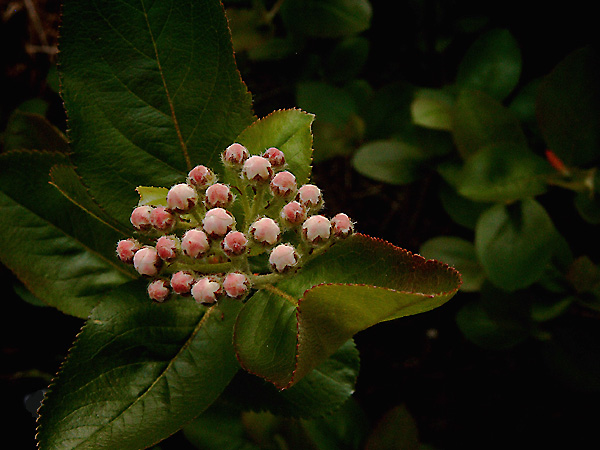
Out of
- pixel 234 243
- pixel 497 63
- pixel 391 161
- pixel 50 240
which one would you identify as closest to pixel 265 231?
pixel 234 243

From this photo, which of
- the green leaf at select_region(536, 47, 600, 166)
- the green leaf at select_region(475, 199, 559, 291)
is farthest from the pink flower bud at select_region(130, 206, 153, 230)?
the green leaf at select_region(536, 47, 600, 166)

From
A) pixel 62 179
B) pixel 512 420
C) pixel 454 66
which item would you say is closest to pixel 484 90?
pixel 454 66

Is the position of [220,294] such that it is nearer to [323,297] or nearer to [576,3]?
[323,297]

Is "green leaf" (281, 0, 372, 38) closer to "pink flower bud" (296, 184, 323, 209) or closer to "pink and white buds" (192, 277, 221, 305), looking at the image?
"pink flower bud" (296, 184, 323, 209)

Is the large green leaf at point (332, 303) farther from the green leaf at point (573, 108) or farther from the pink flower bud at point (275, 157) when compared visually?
the green leaf at point (573, 108)

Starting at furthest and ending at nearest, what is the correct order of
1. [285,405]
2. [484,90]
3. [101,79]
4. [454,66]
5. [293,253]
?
[454,66], [484,90], [285,405], [101,79], [293,253]

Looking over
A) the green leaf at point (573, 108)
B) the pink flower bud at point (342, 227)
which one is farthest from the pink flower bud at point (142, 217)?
the green leaf at point (573, 108)
